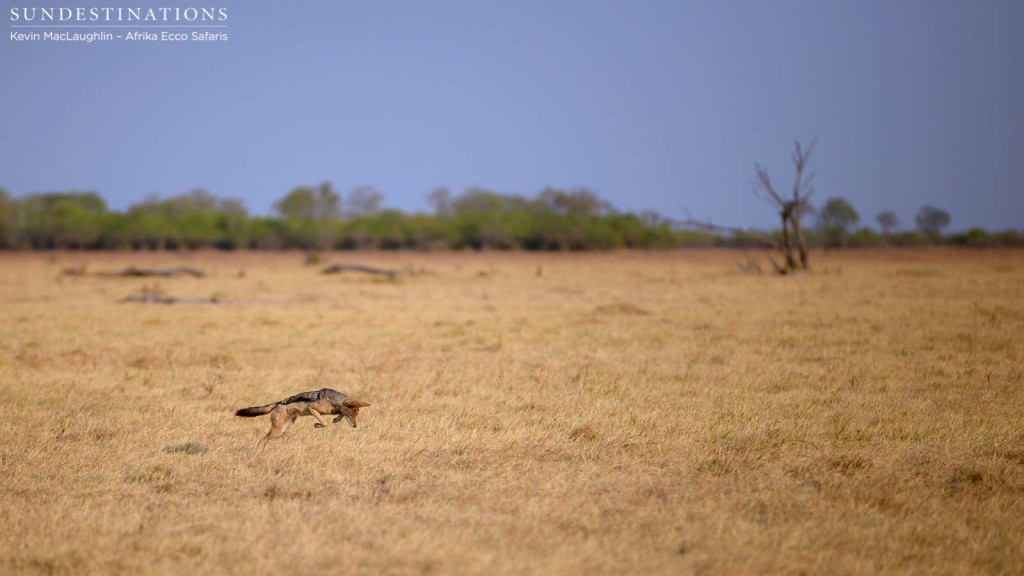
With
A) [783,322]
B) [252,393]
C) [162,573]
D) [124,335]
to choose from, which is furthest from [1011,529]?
[124,335]

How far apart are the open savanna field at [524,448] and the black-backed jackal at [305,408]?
0.16 metres

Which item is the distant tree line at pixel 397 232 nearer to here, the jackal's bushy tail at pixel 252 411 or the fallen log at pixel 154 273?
the fallen log at pixel 154 273

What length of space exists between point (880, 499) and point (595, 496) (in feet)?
5.49

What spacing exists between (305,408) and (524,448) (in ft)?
5.53

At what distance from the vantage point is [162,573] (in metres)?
4.16

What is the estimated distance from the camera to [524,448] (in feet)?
20.8

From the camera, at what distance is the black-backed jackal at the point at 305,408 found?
650 cm

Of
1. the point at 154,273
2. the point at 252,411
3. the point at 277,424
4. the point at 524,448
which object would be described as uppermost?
the point at 154,273

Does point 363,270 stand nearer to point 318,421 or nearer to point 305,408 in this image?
point 318,421

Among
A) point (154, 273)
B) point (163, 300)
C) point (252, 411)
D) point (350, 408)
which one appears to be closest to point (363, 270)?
point (154, 273)

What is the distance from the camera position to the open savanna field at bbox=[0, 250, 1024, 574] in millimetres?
4453

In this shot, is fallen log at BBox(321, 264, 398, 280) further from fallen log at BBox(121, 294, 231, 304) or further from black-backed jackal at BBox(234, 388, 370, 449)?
black-backed jackal at BBox(234, 388, 370, 449)

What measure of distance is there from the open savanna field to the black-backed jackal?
16 cm

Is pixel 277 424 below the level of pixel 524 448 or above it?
above
